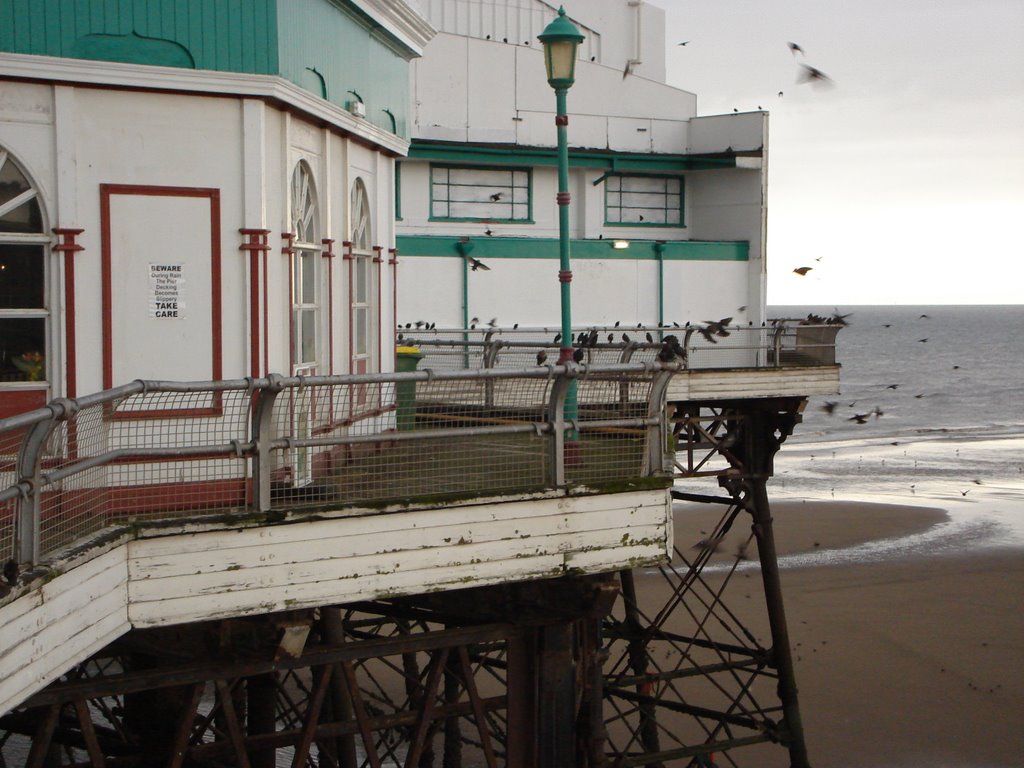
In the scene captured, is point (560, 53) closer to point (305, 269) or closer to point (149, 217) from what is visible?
point (305, 269)

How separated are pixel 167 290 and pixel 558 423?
105 inches

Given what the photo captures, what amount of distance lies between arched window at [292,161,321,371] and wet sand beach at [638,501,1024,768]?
10786 millimetres

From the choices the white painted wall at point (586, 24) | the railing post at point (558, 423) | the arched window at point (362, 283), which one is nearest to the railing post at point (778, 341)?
the arched window at point (362, 283)

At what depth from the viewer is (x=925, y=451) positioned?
186 feet

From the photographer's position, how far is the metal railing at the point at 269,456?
689 centimetres

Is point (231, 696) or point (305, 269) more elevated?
point (305, 269)

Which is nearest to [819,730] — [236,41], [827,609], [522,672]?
[827,609]

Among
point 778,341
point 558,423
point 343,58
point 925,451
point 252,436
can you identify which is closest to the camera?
point 252,436

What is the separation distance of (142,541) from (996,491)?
41195 millimetres

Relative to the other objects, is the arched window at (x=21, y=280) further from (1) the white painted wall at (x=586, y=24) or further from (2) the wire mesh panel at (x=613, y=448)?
(1) the white painted wall at (x=586, y=24)

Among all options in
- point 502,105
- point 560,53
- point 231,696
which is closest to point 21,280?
point 231,696

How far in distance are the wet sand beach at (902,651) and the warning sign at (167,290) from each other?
12.5m

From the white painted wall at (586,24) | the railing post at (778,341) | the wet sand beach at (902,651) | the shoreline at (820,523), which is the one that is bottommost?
the wet sand beach at (902,651)

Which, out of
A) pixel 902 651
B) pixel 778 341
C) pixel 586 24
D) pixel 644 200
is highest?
pixel 586 24
